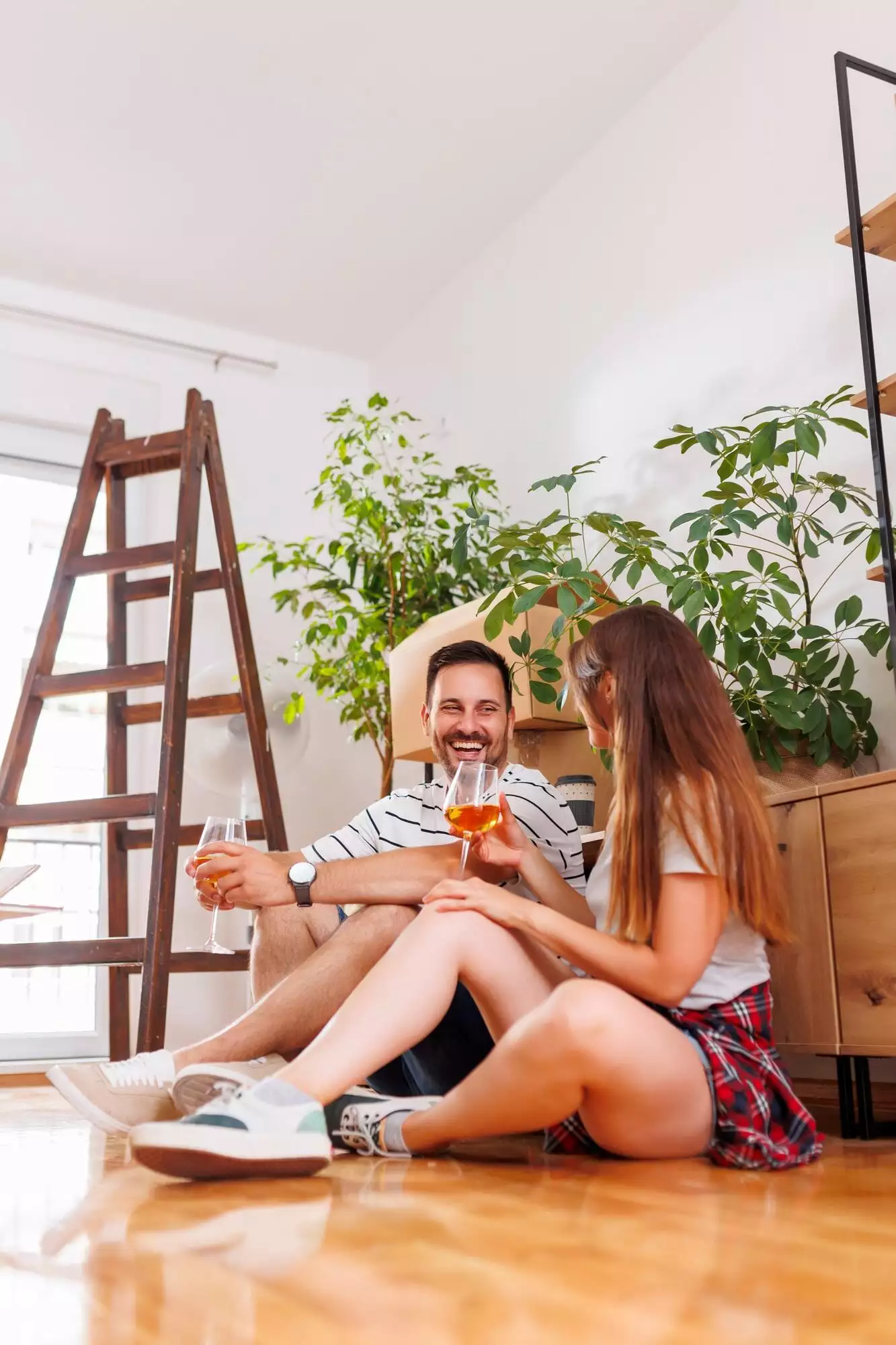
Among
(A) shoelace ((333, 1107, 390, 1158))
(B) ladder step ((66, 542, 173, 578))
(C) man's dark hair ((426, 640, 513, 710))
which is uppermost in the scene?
(B) ladder step ((66, 542, 173, 578))

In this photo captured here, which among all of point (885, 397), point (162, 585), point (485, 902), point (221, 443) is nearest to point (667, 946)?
point (485, 902)

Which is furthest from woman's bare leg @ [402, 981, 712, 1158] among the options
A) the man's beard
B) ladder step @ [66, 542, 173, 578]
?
ladder step @ [66, 542, 173, 578]

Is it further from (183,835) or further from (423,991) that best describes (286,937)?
(183,835)

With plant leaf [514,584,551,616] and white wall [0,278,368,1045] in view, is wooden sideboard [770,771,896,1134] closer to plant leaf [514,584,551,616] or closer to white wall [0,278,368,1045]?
plant leaf [514,584,551,616]

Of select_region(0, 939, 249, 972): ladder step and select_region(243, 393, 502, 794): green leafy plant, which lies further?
select_region(243, 393, 502, 794): green leafy plant

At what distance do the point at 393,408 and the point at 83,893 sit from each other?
2.16m

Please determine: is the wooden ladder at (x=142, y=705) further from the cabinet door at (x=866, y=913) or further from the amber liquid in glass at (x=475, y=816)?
the cabinet door at (x=866, y=913)

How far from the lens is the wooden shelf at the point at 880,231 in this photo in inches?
88.1

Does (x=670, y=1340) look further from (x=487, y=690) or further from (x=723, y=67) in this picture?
(x=723, y=67)

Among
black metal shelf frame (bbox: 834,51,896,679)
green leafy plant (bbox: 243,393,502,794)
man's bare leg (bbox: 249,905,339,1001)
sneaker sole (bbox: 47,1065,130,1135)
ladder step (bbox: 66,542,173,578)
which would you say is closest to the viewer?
sneaker sole (bbox: 47,1065,130,1135)

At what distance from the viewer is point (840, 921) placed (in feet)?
6.56

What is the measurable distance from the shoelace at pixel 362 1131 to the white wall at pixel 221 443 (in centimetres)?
250

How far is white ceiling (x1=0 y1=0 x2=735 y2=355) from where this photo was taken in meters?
3.28

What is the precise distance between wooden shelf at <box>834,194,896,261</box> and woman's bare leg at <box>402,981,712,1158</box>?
5.09 ft
